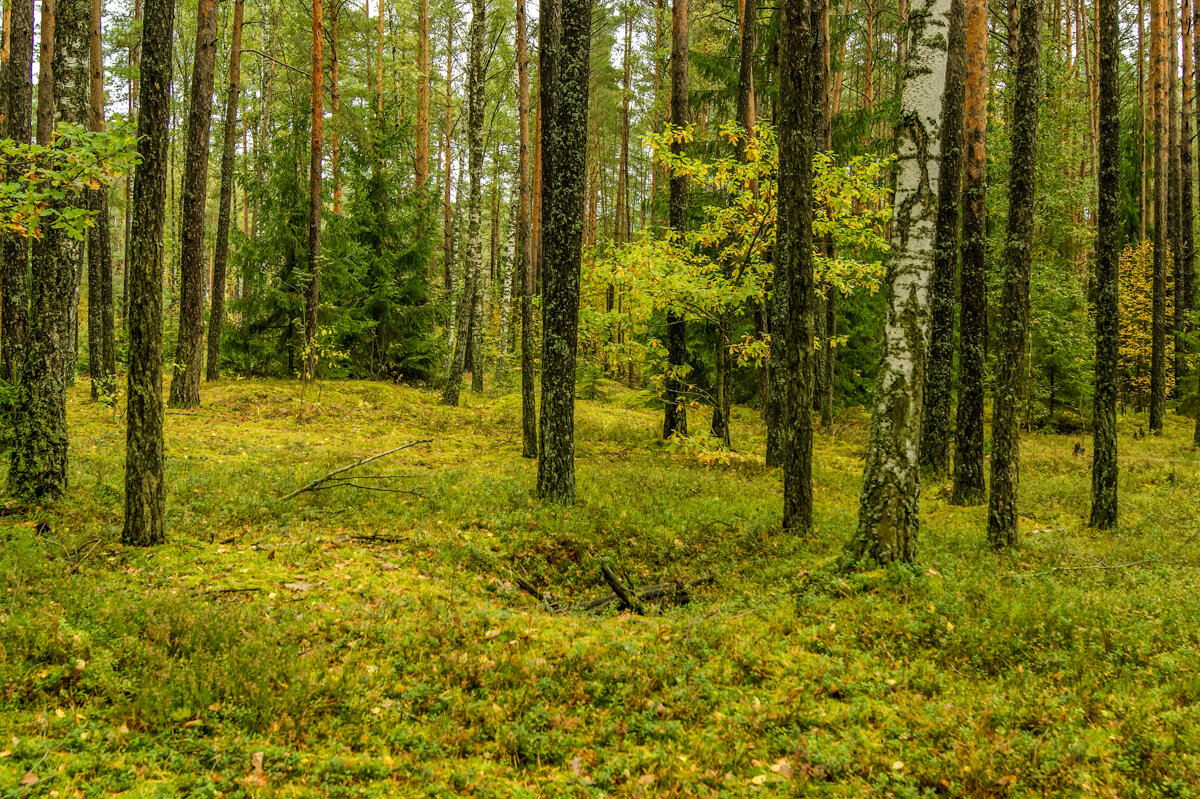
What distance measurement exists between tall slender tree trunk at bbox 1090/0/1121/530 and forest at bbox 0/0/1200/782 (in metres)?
0.07

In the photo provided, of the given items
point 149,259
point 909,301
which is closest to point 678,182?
point 909,301

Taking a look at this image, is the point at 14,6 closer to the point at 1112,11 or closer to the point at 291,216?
the point at 291,216

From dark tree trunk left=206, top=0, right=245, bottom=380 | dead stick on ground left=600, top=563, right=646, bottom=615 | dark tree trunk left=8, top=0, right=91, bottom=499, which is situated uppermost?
dark tree trunk left=206, top=0, right=245, bottom=380

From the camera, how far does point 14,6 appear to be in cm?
896

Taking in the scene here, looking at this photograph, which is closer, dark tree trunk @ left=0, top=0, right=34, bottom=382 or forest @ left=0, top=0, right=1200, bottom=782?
forest @ left=0, top=0, right=1200, bottom=782

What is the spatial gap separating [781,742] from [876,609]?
252cm

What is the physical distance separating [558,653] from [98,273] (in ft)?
62.7

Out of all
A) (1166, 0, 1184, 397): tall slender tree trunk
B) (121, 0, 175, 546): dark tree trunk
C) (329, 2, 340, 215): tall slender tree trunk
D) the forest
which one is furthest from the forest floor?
(1166, 0, 1184, 397): tall slender tree trunk

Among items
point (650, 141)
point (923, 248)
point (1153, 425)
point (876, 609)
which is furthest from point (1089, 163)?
point (876, 609)

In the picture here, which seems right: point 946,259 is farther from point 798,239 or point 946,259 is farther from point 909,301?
point 909,301

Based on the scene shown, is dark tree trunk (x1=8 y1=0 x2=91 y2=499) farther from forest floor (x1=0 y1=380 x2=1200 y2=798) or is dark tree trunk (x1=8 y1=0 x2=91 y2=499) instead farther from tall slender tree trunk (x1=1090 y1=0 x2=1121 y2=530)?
tall slender tree trunk (x1=1090 y1=0 x2=1121 y2=530)

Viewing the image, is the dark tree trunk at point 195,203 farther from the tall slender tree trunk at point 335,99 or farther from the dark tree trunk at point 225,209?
the tall slender tree trunk at point 335,99

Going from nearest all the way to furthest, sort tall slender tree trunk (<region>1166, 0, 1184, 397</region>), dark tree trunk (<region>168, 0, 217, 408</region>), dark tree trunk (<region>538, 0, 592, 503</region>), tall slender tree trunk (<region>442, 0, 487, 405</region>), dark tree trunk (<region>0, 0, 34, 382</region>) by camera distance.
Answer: dark tree trunk (<region>0, 0, 34, 382</region>) → dark tree trunk (<region>538, 0, 592, 503</region>) → dark tree trunk (<region>168, 0, 217, 408</region>) → tall slender tree trunk (<region>442, 0, 487, 405</region>) → tall slender tree trunk (<region>1166, 0, 1184, 397</region>)

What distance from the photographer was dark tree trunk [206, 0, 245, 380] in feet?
58.0
